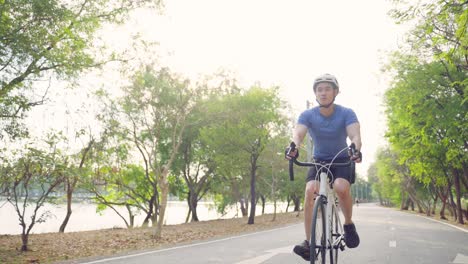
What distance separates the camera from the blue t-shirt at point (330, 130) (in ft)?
16.0

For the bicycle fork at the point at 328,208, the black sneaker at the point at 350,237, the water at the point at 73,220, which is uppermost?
the bicycle fork at the point at 328,208

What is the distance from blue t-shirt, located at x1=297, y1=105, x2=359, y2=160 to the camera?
4.86 metres

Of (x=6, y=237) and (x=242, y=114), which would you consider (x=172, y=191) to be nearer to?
(x=242, y=114)

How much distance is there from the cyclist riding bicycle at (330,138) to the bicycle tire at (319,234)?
0.31 meters

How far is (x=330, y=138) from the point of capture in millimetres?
4902

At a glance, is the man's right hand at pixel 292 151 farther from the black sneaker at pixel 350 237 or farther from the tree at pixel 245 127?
the tree at pixel 245 127

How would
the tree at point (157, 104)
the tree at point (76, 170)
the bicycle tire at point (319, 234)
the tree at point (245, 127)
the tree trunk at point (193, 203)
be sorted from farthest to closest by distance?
the tree trunk at point (193, 203) → the tree at point (245, 127) → the tree at point (157, 104) → the tree at point (76, 170) → the bicycle tire at point (319, 234)

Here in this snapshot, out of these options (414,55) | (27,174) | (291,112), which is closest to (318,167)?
(27,174)

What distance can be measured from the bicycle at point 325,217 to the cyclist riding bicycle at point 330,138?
117 millimetres

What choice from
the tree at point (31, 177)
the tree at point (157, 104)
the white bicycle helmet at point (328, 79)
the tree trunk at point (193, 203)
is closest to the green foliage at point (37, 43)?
the tree at point (31, 177)

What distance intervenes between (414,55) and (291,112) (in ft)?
42.3

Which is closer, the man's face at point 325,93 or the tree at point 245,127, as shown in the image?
the man's face at point 325,93

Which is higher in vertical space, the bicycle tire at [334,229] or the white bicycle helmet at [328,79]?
the white bicycle helmet at [328,79]

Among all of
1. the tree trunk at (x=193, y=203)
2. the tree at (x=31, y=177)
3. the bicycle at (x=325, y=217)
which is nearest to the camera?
the bicycle at (x=325, y=217)
